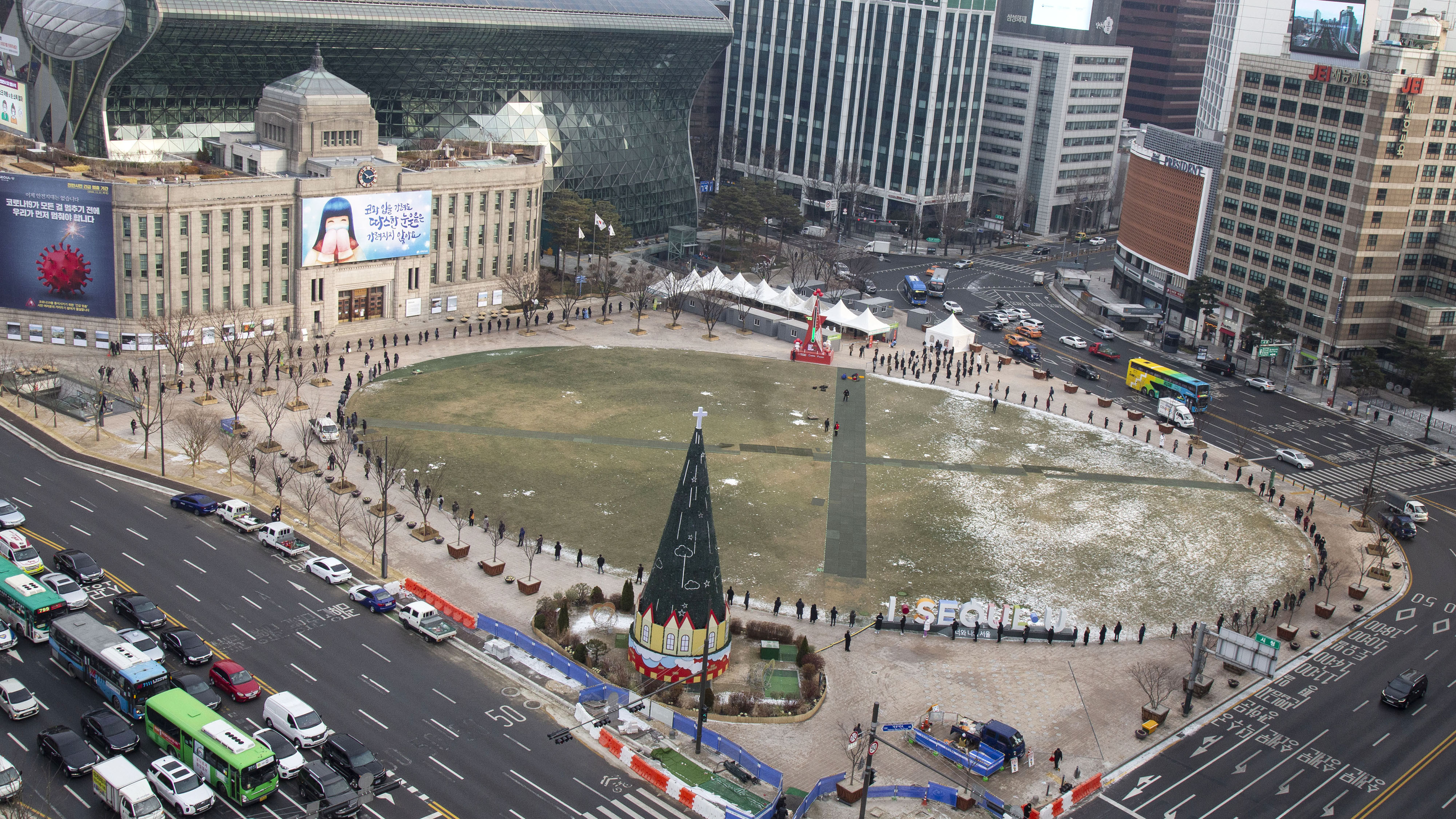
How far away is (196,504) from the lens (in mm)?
95188

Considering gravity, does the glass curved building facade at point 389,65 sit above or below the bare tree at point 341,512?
above

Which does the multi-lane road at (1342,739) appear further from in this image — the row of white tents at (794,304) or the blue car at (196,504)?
the blue car at (196,504)

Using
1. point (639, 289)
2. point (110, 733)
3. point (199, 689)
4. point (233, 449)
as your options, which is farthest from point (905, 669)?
point (639, 289)

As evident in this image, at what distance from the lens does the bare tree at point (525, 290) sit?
507 ft

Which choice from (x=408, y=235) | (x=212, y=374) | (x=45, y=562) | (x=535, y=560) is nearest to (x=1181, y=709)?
(x=535, y=560)

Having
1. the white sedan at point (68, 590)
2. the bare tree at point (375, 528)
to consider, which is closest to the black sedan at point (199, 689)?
the white sedan at point (68, 590)

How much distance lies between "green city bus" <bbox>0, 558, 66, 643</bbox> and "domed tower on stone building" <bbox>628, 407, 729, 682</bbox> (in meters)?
32.7

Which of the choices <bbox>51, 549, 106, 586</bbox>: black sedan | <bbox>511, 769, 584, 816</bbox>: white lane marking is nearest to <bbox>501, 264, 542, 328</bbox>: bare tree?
<bbox>51, 549, 106, 586</bbox>: black sedan

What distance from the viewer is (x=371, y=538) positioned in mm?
90812

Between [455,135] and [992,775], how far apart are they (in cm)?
13108

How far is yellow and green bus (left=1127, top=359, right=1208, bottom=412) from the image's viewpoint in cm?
13788

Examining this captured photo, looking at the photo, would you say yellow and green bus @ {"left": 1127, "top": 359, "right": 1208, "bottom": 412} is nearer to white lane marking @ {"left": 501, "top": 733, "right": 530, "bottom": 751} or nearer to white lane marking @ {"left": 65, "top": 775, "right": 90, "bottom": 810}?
white lane marking @ {"left": 501, "top": 733, "right": 530, "bottom": 751}

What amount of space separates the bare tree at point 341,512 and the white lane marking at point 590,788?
31.9 metres

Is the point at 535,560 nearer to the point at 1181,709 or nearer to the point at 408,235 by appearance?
the point at 1181,709
